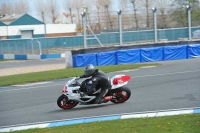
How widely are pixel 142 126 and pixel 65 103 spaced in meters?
4.57

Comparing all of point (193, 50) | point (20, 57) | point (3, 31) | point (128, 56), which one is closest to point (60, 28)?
point (3, 31)

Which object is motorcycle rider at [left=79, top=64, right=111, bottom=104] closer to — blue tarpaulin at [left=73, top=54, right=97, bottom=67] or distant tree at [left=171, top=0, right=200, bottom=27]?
blue tarpaulin at [left=73, top=54, right=97, bottom=67]

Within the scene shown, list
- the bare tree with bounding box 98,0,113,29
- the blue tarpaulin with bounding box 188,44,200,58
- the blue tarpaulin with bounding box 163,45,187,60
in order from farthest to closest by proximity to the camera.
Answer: the bare tree with bounding box 98,0,113,29, the blue tarpaulin with bounding box 188,44,200,58, the blue tarpaulin with bounding box 163,45,187,60

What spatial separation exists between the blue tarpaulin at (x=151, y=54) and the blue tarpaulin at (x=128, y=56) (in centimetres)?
46

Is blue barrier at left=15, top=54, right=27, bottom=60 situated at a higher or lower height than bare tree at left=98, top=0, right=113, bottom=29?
lower

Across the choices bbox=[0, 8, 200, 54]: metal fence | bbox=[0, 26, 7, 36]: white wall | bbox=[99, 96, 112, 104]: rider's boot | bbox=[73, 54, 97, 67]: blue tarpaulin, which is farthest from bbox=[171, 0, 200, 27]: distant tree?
bbox=[0, 26, 7, 36]: white wall

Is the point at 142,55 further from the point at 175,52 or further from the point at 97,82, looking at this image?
the point at 97,82

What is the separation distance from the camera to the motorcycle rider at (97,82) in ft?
43.2

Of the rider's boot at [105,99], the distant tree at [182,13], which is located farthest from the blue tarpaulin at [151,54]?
the rider's boot at [105,99]

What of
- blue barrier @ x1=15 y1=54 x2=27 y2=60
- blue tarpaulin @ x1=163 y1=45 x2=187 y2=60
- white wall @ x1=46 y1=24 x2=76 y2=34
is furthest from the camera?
white wall @ x1=46 y1=24 x2=76 y2=34

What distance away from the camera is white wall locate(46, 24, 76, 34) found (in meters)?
67.4

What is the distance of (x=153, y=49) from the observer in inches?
1251

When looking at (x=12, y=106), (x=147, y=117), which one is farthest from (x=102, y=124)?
(x=12, y=106)

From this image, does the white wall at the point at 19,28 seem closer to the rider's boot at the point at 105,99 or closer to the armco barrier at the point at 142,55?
the armco barrier at the point at 142,55
